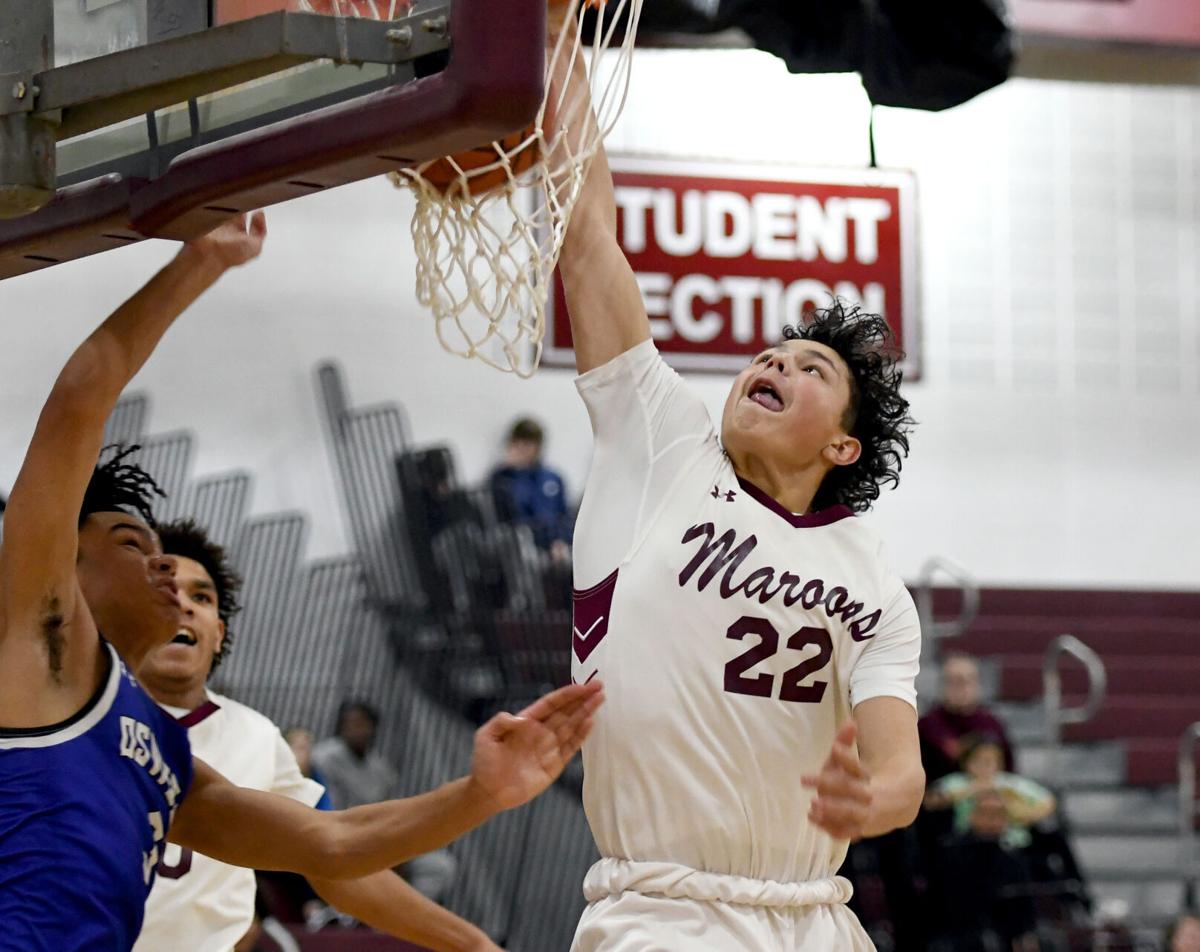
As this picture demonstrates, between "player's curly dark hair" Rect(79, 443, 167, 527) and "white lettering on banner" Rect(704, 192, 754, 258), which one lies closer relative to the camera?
"player's curly dark hair" Rect(79, 443, 167, 527)

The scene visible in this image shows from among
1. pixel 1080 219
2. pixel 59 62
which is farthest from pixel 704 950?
pixel 1080 219

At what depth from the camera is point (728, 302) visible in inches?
506

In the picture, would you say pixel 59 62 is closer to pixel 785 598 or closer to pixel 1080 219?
pixel 785 598

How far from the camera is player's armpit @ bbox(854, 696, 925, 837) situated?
3.06 m

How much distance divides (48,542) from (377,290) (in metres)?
9.76

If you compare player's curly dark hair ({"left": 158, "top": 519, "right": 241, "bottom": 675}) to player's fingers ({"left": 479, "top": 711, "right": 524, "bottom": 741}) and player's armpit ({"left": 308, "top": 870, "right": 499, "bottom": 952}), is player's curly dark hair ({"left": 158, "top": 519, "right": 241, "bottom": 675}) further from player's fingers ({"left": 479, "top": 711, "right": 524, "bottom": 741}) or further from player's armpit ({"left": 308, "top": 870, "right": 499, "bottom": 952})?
player's fingers ({"left": 479, "top": 711, "right": 524, "bottom": 741})

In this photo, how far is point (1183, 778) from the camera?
11.1 meters

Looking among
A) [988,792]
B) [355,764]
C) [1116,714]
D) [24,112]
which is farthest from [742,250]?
[24,112]

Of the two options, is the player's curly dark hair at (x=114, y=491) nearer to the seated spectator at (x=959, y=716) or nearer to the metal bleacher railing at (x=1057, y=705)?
the seated spectator at (x=959, y=716)

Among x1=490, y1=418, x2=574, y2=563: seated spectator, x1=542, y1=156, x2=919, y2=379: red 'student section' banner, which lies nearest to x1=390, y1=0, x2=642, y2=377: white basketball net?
x1=490, y1=418, x2=574, y2=563: seated spectator

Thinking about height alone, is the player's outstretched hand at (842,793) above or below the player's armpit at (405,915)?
above

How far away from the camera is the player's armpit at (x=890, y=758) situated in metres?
3.06

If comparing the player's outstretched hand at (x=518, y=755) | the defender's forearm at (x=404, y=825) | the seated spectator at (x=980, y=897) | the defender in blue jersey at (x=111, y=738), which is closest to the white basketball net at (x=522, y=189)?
the defender in blue jersey at (x=111, y=738)

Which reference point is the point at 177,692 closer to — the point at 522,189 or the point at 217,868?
the point at 217,868
